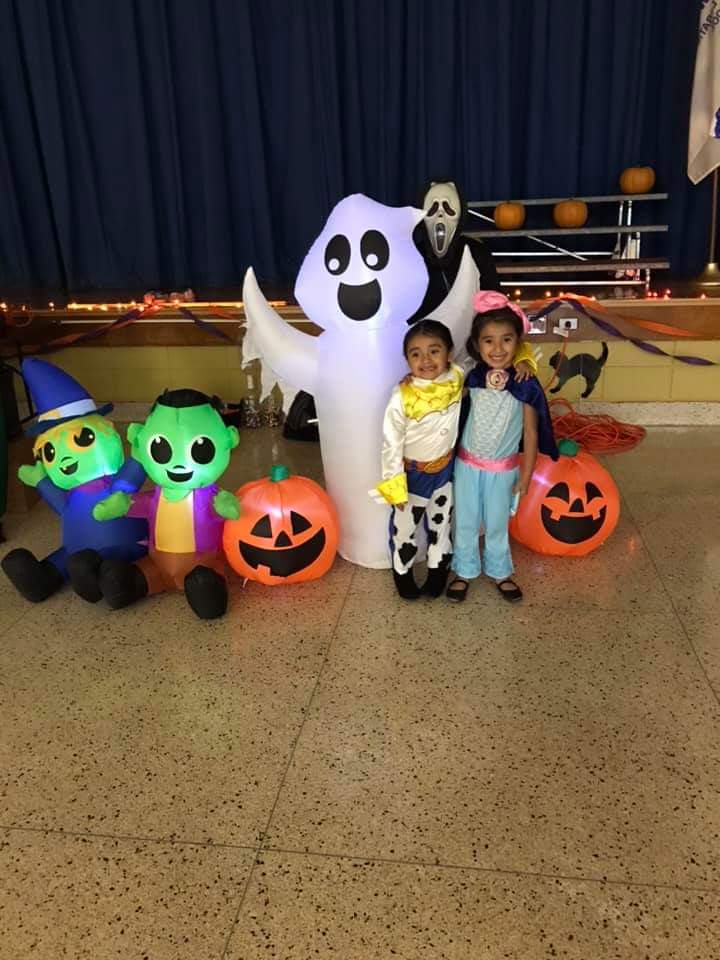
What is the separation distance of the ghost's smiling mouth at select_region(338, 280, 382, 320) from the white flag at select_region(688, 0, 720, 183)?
243cm

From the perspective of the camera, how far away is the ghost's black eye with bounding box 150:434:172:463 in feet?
7.11

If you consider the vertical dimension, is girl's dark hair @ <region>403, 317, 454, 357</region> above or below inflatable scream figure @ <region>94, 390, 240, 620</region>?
above

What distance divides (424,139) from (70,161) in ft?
6.95

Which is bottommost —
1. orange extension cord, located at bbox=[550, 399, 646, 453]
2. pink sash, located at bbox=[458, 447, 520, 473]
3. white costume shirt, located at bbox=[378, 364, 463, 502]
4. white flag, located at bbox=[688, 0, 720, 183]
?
orange extension cord, located at bbox=[550, 399, 646, 453]

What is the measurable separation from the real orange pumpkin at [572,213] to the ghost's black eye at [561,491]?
204 centimetres

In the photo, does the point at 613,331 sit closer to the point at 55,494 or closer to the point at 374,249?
the point at 374,249

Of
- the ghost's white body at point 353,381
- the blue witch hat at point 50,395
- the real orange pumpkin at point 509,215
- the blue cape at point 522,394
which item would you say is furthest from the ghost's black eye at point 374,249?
the real orange pumpkin at point 509,215

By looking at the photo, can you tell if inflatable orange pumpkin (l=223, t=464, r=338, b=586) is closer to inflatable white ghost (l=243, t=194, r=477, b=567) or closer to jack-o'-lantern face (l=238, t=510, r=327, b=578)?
jack-o'-lantern face (l=238, t=510, r=327, b=578)

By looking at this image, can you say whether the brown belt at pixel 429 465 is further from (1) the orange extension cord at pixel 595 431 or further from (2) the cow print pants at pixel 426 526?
(1) the orange extension cord at pixel 595 431

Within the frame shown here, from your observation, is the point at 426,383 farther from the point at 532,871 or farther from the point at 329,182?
the point at 329,182

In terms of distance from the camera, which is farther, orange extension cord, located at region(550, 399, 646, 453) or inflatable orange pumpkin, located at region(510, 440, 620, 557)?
orange extension cord, located at region(550, 399, 646, 453)

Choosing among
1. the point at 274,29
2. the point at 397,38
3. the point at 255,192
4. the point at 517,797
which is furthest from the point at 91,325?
the point at 517,797

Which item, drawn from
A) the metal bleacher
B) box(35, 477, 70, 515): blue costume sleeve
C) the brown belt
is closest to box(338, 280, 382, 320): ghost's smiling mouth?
the brown belt

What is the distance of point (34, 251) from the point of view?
482 cm
